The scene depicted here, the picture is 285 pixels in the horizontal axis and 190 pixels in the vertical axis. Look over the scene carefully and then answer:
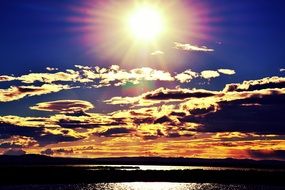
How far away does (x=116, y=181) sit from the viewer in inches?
6816

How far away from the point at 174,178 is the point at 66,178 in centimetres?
4391

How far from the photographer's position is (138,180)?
190125 mm

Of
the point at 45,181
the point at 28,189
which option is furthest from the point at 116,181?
the point at 28,189

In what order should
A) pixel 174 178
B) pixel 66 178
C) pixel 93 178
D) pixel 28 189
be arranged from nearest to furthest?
pixel 28 189, pixel 66 178, pixel 93 178, pixel 174 178

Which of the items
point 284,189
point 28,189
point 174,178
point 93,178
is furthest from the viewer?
point 174,178

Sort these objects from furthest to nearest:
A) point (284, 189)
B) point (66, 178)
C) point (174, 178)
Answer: point (174, 178), point (66, 178), point (284, 189)

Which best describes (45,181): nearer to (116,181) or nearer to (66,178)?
(66,178)

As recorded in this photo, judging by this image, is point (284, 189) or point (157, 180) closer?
point (284, 189)

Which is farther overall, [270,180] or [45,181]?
[270,180]

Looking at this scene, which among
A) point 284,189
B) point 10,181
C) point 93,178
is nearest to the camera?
point 284,189

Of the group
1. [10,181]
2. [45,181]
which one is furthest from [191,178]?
[10,181]

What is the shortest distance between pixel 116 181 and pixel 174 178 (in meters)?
23.2

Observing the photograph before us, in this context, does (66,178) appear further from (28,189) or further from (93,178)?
(28,189)

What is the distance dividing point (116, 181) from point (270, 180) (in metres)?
52.5
